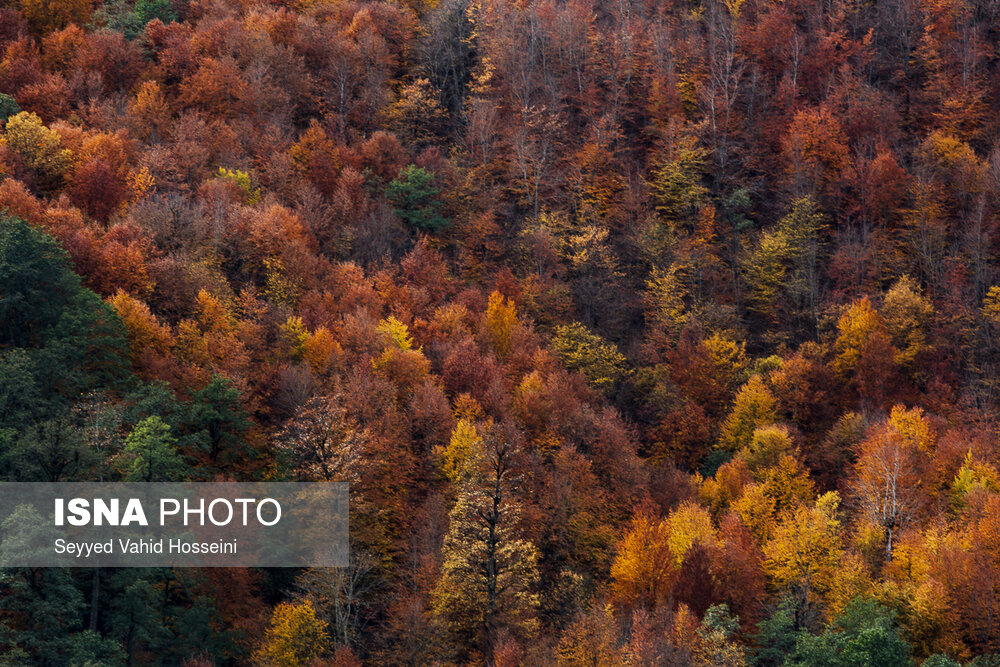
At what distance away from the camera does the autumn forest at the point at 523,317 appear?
182 ft

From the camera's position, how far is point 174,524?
54625 millimetres

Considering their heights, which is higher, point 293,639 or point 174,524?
point 174,524

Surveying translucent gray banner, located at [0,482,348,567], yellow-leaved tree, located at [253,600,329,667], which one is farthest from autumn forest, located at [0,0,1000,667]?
translucent gray banner, located at [0,482,348,567]

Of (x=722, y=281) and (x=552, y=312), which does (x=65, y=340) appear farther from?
(x=722, y=281)

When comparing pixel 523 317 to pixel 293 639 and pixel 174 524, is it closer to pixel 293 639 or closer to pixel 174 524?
pixel 174 524

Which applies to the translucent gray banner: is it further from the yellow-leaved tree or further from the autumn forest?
the yellow-leaved tree

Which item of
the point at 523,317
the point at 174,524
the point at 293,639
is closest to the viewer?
the point at 293,639

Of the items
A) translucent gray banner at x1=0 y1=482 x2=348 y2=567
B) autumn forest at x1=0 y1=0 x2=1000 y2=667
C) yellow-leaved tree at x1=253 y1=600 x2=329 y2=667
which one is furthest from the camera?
autumn forest at x1=0 y1=0 x2=1000 y2=667

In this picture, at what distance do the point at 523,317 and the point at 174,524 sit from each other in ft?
128

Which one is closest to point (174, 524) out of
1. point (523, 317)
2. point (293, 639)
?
point (293, 639)

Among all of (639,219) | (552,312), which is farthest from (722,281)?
(552,312)

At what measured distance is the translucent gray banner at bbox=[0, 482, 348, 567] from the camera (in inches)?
1854

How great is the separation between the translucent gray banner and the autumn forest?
3.26 ft

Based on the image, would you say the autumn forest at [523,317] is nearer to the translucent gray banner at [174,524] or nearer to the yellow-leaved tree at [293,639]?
the yellow-leaved tree at [293,639]
